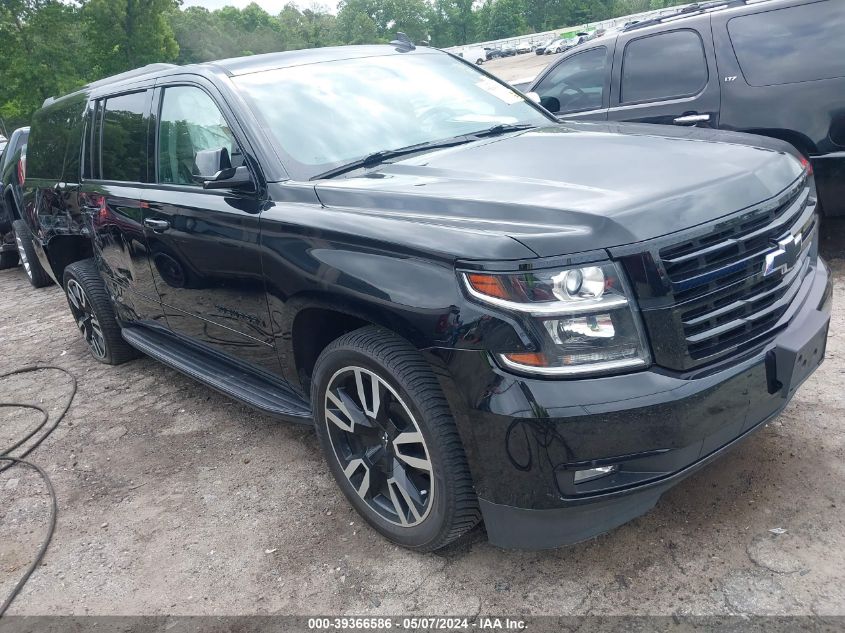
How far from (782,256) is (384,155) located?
1622 mm

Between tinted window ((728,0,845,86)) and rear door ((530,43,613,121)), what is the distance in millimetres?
1047

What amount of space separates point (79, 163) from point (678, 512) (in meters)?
4.20

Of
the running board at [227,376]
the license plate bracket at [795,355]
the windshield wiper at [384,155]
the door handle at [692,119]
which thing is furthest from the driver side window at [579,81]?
the license plate bracket at [795,355]

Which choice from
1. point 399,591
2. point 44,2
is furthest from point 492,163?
point 44,2

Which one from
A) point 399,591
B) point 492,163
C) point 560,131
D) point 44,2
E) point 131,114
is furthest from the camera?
point 44,2

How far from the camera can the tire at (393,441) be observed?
8.03 feet

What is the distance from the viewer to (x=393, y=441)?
2.70 metres

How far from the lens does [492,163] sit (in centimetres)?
293

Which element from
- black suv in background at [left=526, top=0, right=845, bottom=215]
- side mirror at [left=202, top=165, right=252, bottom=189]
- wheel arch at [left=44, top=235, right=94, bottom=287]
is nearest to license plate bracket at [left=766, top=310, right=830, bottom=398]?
side mirror at [left=202, top=165, right=252, bottom=189]

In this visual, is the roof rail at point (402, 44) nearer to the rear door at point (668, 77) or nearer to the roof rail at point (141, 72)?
the roof rail at point (141, 72)

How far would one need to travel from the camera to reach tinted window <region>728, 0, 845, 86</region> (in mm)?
4965

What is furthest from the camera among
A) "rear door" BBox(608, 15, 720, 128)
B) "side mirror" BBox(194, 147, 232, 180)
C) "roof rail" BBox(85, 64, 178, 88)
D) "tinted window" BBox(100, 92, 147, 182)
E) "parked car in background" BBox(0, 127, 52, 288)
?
"parked car in background" BBox(0, 127, 52, 288)

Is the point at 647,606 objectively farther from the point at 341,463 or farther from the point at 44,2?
the point at 44,2

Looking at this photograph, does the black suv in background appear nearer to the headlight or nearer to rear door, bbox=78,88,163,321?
rear door, bbox=78,88,163,321
